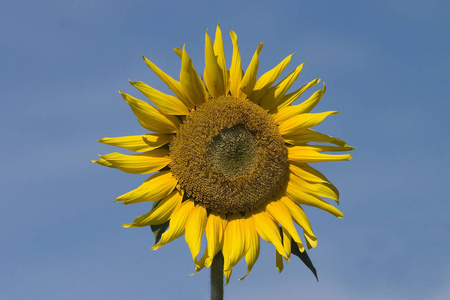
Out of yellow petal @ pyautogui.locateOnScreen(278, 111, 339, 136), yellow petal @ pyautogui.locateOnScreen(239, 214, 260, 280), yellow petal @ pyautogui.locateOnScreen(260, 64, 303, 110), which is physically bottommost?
yellow petal @ pyautogui.locateOnScreen(239, 214, 260, 280)

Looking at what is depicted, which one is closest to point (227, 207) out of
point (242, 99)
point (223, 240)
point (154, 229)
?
point (223, 240)

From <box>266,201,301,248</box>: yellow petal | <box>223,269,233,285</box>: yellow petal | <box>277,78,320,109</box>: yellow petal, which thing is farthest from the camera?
<box>277,78,320,109</box>: yellow petal

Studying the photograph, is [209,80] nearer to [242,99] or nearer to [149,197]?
[242,99]

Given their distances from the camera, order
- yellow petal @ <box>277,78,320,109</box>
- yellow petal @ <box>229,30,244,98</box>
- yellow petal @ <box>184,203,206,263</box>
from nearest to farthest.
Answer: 1. yellow petal @ <box>184,203,206,263</box>
2. yellow petal @ <box>229,30,244,98</box>
3. yellow petal @ <box>277,78,320,109</box>

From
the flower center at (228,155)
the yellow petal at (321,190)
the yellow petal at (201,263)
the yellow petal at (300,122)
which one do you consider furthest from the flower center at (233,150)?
the yellow petal at (201,263)

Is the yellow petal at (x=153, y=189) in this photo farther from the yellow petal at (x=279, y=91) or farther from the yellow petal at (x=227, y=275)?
the yellow petal at (x=279, y=91)

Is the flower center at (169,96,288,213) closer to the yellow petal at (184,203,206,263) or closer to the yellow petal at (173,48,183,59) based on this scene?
the yellow petal at (184,203,206,263)

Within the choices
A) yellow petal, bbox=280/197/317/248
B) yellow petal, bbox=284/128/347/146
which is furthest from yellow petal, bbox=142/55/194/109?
yellow petal, bbox=280/197/317/248
